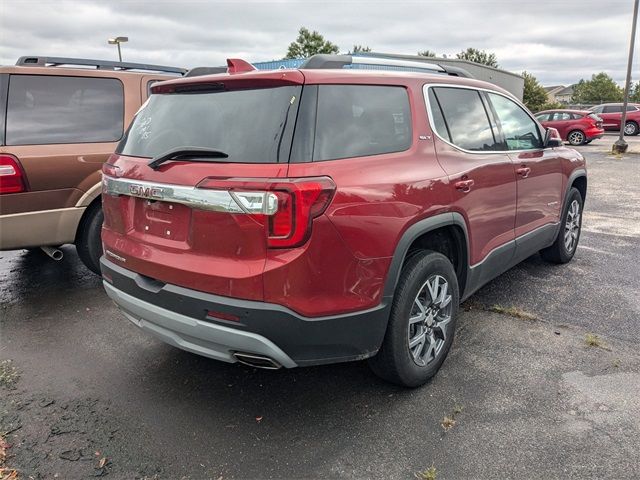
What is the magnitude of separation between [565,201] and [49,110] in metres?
4.90

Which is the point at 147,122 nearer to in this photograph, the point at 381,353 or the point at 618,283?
the point at 381,353

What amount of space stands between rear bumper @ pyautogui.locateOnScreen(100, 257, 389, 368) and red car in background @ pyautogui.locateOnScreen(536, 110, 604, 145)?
21.7m

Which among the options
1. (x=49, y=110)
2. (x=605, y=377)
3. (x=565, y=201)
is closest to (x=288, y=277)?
(x=605, y=377)

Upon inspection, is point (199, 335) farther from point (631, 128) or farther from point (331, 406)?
point (631, 128)

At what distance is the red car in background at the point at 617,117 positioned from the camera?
1016 inches

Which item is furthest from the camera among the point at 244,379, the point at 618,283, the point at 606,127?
the point at 606,127

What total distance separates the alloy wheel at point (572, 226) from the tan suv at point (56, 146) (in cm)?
459

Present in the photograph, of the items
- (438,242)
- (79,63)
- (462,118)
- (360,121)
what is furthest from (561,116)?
(360,121)

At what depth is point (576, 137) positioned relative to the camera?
21.3m

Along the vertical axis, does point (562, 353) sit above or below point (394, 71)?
below

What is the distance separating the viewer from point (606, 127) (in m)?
26.7

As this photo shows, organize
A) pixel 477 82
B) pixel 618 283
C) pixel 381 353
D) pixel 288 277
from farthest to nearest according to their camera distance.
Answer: pixel 618 283
pixel 477 82
pixel 381 353
pixel 288 277

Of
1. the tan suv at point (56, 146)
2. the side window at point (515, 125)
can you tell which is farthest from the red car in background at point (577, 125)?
the tan suv at point (56, 146)

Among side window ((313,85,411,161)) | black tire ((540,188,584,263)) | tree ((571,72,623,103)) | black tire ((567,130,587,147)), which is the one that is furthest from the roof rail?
tree ((571,72,623,103))
